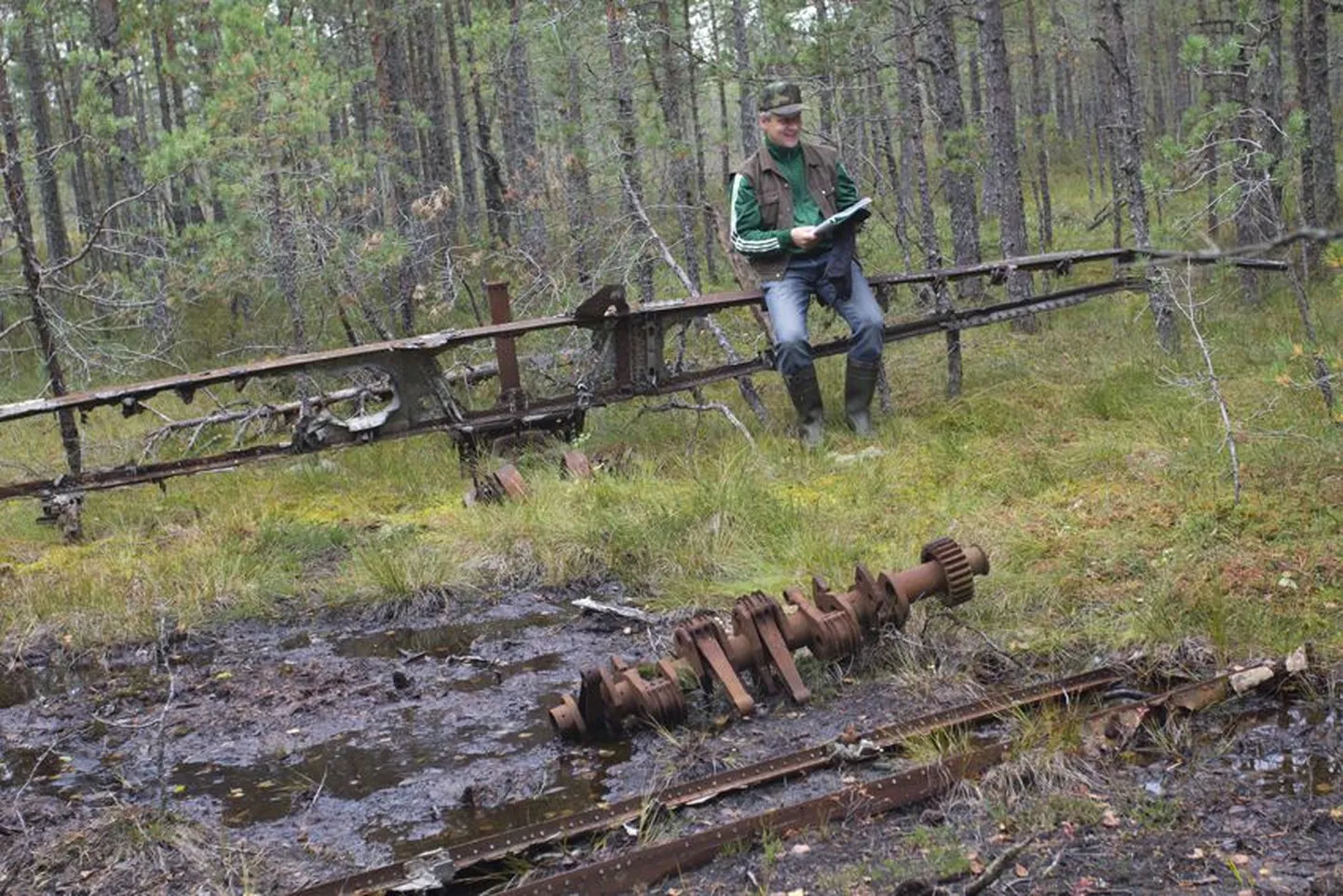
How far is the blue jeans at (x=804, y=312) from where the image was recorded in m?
7.21

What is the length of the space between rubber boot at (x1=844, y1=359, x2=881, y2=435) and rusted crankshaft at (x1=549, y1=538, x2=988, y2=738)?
2.98 m

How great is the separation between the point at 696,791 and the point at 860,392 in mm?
4330

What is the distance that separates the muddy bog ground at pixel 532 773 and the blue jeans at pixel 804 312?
2551 mm

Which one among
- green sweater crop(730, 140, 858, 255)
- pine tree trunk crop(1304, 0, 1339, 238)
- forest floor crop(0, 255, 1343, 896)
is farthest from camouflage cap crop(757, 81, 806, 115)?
pine tree trunk crop(1304, 0, 1339, 238)

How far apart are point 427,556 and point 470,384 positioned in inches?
143

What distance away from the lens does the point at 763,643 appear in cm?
415

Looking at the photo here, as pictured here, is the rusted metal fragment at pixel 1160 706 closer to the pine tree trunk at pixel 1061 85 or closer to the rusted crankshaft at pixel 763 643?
the rusted crankshaft at pixel 763 643

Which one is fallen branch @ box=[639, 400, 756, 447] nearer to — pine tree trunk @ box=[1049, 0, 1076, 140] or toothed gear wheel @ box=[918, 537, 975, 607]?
toothed gear wheel @ box=[918, 537, 975, 607]

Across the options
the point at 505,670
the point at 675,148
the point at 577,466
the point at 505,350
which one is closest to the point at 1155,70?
the point at 675,148

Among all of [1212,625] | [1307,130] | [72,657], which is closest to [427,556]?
[72,657]

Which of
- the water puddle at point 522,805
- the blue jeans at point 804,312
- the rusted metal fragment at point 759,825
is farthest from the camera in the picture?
the blue jeans at point 804,312

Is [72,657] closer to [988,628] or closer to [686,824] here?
[686,824]

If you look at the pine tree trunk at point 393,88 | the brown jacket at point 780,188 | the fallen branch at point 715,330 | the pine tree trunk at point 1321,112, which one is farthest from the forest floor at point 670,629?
the pine tree trunk at point 393,88

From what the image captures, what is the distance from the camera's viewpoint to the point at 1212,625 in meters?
4.14
